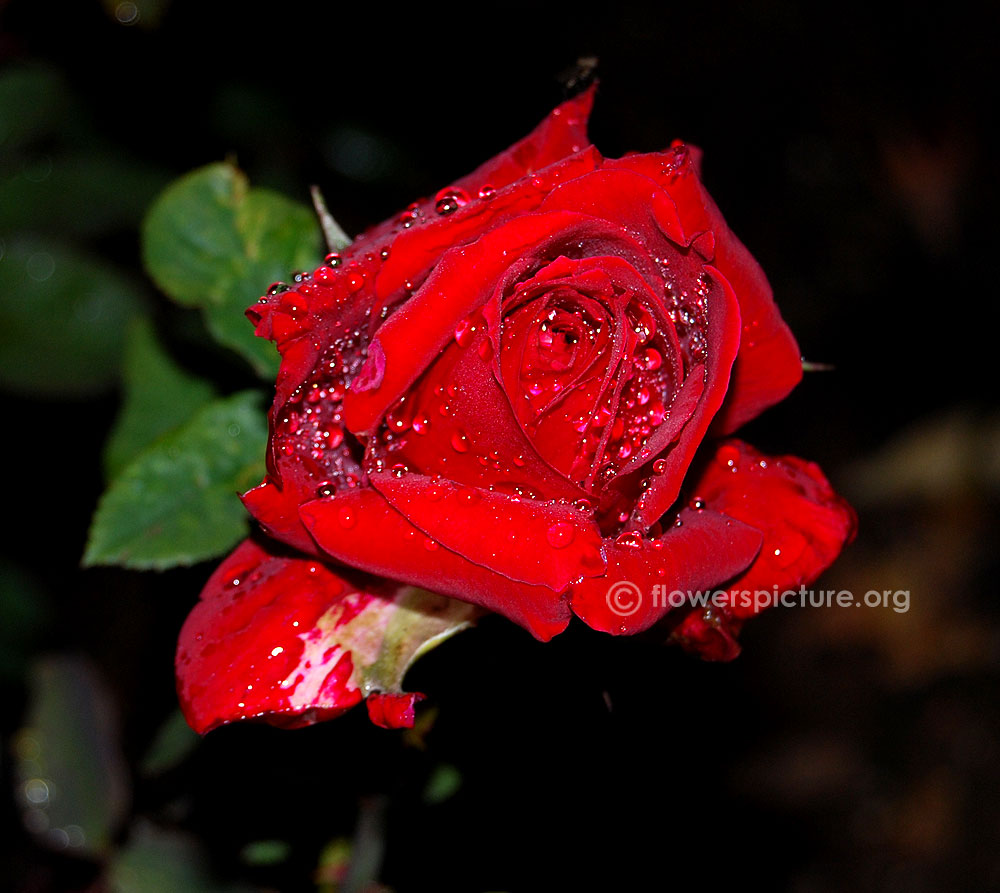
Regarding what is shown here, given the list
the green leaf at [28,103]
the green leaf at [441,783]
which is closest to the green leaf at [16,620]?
the green leaf at [28,103]

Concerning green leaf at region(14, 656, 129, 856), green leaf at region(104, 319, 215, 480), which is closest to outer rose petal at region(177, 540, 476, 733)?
green leaf at region(104, 319, 215, 480)

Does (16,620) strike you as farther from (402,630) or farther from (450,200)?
(450,200)

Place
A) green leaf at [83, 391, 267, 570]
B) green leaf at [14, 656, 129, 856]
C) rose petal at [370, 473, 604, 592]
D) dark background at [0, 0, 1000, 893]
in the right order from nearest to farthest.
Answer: rose petal at [370, 473, 604, 592], green leaf at [83, 391, 267, 570], dark background at [0, 0, 1000, 893], green leaf at [14, 656, 129, 856]

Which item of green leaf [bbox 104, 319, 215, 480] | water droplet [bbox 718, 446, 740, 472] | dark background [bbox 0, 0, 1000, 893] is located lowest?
dark background [bbox 0, 0, 1000, 893]

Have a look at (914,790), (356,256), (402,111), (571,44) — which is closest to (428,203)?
(356,256)

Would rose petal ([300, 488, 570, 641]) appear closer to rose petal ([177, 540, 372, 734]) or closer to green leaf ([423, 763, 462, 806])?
rose petal ([177, 540, 372, 734])
